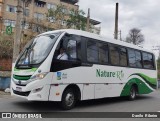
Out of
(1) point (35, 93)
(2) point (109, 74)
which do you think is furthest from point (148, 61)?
(1) point (35, 93)

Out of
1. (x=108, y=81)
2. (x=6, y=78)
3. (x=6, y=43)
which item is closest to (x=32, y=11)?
(x=6, y=43)

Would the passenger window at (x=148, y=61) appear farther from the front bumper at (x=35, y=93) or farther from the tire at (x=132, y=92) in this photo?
the front bumper at (x=35, y=93)

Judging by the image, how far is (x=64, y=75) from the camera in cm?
1048

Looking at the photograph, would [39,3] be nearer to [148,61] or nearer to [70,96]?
[148,61]

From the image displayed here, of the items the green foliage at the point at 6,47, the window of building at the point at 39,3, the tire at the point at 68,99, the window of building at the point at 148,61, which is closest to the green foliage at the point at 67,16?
the green foliage at the point at 6,47

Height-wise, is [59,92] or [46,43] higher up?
[46,43]

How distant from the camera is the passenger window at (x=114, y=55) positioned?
1366 centimetres

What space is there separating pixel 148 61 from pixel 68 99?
8523 mm

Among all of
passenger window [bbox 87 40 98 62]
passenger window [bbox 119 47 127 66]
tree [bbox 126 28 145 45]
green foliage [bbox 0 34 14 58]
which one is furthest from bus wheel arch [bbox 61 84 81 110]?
tree [bbox 126 28 145 45]

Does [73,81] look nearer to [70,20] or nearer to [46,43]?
[46,43]

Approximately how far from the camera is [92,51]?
12.2 metres

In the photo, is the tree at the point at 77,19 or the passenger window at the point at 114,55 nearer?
the passenger window at the point at 114,55

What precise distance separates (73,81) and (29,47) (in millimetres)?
2142

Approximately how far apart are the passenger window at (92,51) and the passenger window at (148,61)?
559cm
